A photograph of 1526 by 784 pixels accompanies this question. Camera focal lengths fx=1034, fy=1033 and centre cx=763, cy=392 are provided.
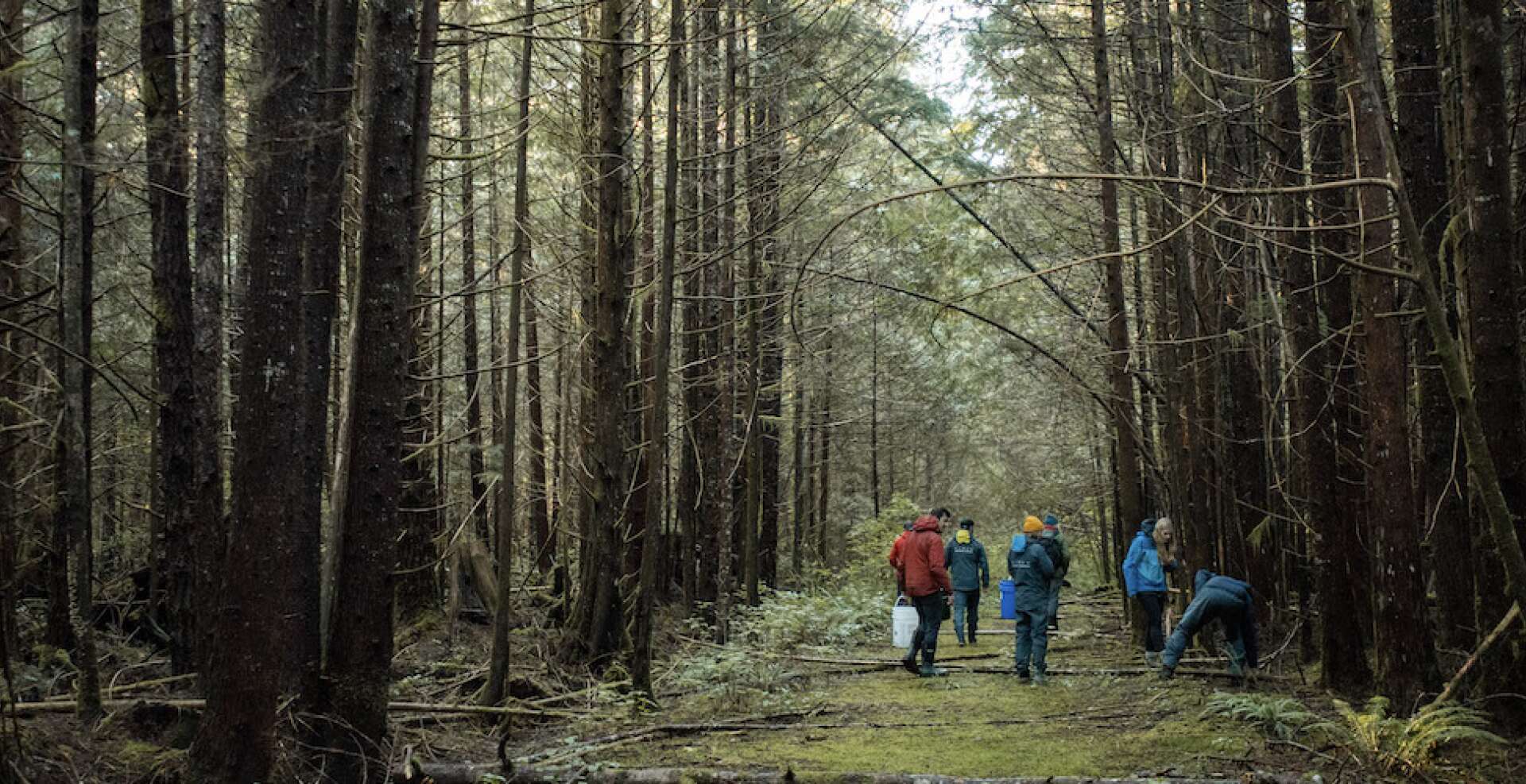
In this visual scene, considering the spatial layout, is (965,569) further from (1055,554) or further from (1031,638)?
(1031,638)

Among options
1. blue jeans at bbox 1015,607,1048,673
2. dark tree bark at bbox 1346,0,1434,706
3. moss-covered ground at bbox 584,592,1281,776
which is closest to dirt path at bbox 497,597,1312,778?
moss-covered ground at bbox 584,592,1281,776

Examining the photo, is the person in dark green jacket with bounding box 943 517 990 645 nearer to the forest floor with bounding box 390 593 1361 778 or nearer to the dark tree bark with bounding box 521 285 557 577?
the forest floor with bounding box 390 593 1361 778

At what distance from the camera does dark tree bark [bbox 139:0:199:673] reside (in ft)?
26.3

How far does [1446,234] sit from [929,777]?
16.0 feet

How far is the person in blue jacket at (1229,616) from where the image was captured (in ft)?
33.9

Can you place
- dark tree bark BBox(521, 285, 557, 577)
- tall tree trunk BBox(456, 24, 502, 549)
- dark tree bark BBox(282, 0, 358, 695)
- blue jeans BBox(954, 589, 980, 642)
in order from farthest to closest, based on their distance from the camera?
dark tree bark BBox(521, 285, 557, 577), blue jeans BBox(954, 589, 980, 642), tall tree trunk BBox(456, 24, 502, 549), dark tree bark BBox(282, 0, 358, 695)

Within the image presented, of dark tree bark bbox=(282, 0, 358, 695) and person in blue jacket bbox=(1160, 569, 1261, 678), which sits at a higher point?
dark tree bark bbox=(282, 0, 358, 695)

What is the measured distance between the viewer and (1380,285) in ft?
24.6

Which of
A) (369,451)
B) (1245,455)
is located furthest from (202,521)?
(1245,455)

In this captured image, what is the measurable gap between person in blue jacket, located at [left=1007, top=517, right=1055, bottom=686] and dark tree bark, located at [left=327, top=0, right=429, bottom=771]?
7.51 m

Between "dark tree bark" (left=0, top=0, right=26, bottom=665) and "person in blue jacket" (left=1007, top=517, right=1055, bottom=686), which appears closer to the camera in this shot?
"dark tree bark" (left=0, top=0, right=26, bottom=665)

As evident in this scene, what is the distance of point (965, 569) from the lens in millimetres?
15719

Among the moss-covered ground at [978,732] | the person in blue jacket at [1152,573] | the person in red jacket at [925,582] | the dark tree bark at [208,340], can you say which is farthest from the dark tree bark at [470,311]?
the person in blue jacket at [1152,573]

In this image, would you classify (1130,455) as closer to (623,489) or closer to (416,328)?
(623,489)
